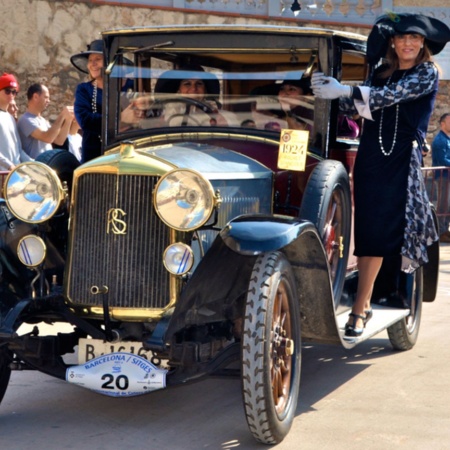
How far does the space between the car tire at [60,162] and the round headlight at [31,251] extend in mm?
674

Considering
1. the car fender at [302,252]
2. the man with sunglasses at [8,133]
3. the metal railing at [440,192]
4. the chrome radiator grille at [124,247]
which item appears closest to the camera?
the car fender at [302,252]

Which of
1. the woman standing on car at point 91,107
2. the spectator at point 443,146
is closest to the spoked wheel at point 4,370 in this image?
the woman standing on car at point 91,107

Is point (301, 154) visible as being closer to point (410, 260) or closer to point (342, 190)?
point (342, 190)

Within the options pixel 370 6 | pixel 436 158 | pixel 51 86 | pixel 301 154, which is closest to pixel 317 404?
pixel 301 154

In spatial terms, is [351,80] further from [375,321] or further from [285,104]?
[375,321]

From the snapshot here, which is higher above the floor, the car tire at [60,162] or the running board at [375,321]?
the car tire at [60,162]

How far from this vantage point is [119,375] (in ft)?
13.8

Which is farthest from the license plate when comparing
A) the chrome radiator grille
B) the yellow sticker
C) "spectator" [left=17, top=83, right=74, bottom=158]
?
"spectator" [left=17, top=83, right=74, bottom=158]

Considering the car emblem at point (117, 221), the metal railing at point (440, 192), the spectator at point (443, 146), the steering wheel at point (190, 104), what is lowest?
the metal railing at point (440, 192)

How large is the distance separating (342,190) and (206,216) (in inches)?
44.1

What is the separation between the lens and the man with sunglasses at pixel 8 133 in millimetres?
8789

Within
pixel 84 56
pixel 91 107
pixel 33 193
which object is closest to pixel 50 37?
pixel 84 56

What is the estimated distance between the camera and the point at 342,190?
17.1 feet

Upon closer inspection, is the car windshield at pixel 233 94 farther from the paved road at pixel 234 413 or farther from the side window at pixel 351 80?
the paved road at pixel 234 413
